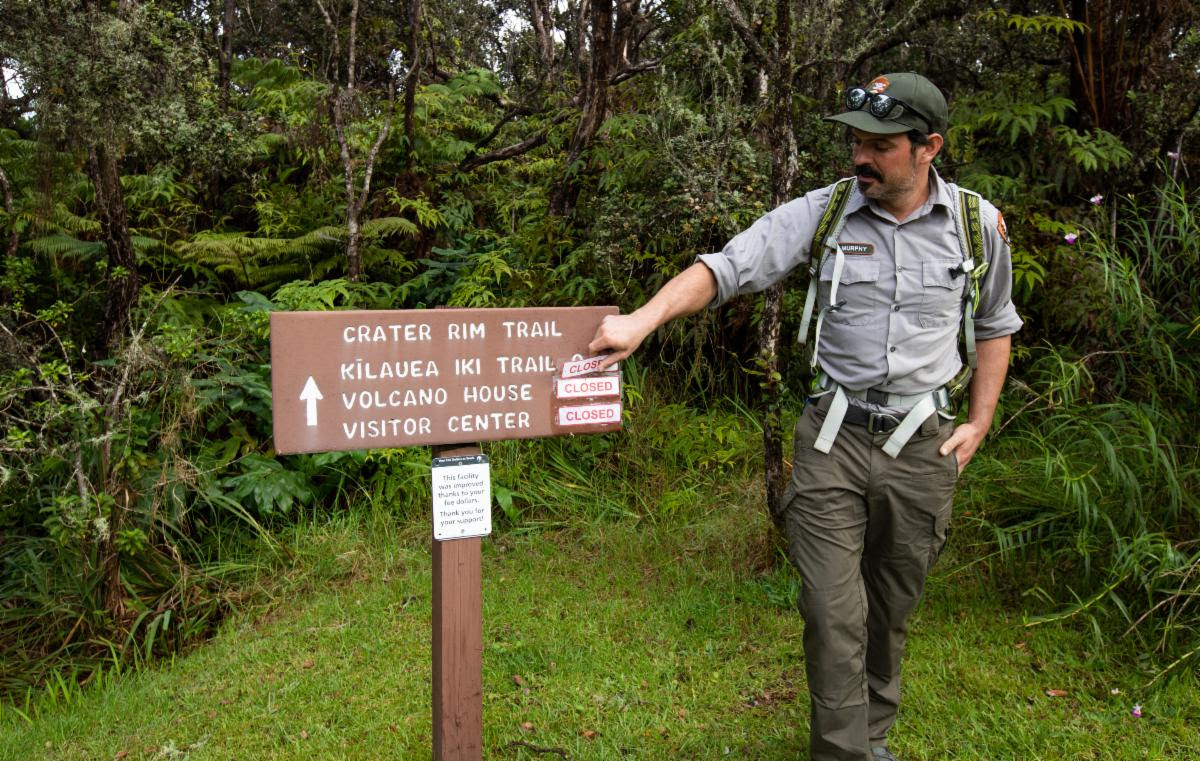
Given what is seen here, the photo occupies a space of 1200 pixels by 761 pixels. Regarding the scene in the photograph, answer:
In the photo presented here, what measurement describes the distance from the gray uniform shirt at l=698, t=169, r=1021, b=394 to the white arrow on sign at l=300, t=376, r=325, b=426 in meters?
1.14

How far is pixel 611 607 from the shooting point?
4297 millimetres

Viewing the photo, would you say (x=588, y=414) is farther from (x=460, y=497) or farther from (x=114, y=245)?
(x=114, y=245)

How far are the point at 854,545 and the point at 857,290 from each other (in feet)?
2.49

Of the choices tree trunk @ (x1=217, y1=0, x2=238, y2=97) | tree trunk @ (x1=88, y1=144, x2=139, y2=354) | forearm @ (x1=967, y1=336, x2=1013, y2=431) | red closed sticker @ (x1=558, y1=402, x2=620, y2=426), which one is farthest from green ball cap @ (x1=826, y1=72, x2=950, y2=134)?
tree trunk @ (x1=217, y1=0, x2=238, y2=97)

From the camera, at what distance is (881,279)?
2727 mm

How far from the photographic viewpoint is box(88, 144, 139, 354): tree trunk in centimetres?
570

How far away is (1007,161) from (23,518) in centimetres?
634

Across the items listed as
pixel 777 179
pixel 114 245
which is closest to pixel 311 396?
pixel 777 179

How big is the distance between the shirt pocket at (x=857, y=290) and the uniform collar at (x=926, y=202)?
16cm

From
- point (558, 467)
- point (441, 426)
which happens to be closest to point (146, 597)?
point (558, 467)

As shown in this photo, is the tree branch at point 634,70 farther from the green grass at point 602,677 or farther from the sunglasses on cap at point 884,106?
the sunglasses on cap at point 884,106

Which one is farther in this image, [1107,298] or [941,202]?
[1107,298]

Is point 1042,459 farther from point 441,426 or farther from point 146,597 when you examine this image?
point 146,597

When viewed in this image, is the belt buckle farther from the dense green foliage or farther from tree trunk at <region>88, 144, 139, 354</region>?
tree trunk at <region>88, 144, 139, 354</region>
